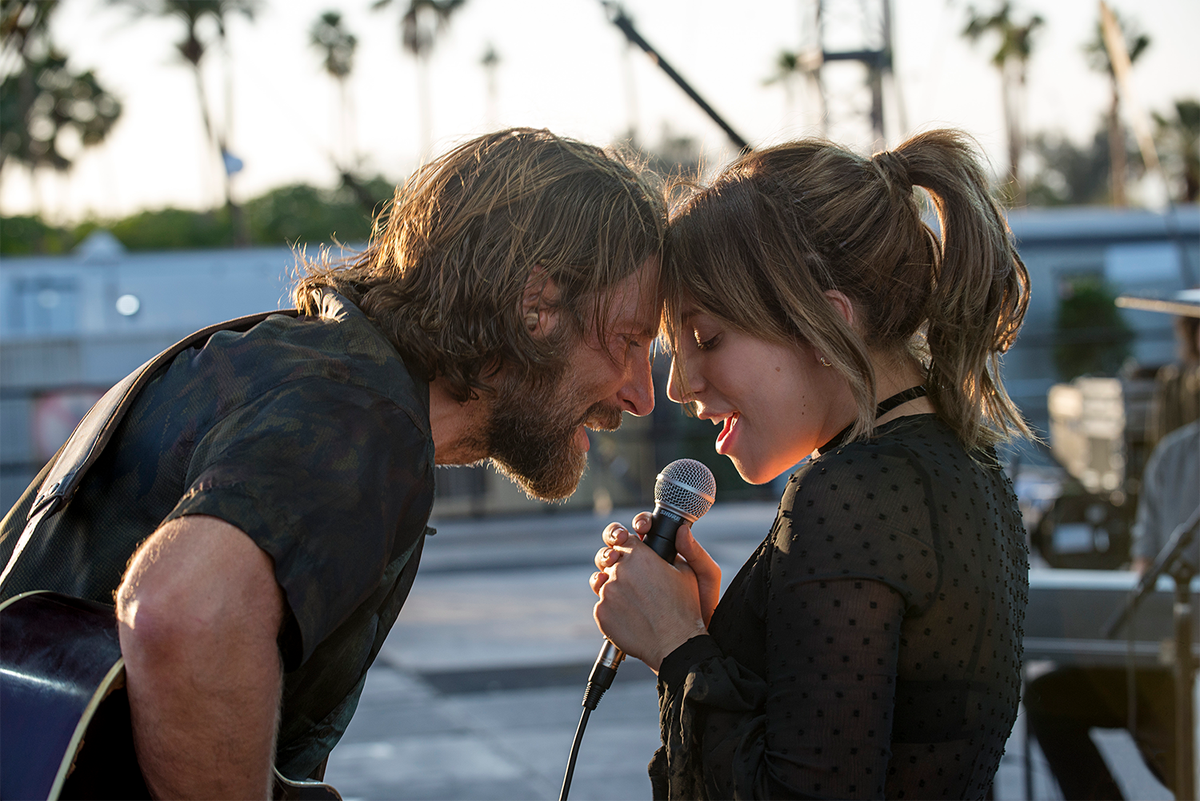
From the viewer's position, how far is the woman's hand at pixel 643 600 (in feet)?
5.43

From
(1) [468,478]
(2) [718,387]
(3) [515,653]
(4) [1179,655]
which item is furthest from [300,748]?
(1) [468,478]

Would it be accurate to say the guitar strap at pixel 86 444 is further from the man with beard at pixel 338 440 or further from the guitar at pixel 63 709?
the guitar at pixel 63 709

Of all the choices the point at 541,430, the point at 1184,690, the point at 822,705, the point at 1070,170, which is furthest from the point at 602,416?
the point at 1070,170

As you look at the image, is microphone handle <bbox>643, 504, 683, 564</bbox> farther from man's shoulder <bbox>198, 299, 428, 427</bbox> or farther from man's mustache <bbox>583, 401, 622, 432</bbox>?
man's shoulder <bbox>198, 299, 428, 427</bbox>

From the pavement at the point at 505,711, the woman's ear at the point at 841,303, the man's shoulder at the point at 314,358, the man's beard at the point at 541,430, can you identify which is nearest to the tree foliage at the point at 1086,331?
the pavement at the point at 505,711

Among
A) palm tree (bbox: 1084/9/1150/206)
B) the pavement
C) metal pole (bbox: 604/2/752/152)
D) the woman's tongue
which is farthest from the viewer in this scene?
palm tree (bbox: 1084/9/1150/206)

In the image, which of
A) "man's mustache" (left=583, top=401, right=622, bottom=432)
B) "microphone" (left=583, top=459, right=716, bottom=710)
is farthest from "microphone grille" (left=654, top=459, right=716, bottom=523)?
"man's mustache" (left=583, top=401, right=622, bottom=432)

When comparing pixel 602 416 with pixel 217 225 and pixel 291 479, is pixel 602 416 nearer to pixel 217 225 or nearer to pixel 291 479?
pixel 291 479

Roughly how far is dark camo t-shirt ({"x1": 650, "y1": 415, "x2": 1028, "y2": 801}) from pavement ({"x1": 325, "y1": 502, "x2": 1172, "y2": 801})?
198cm

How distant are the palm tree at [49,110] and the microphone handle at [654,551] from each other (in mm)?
40748

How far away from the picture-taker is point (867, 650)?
1.40 m

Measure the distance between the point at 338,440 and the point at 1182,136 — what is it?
44.7 meters

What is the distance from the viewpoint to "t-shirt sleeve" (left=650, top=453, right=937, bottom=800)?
140 centimetres

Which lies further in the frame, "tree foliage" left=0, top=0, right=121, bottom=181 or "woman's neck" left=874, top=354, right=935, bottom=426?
"tree foliage" left=0, top=0, right=121, bottom=181
